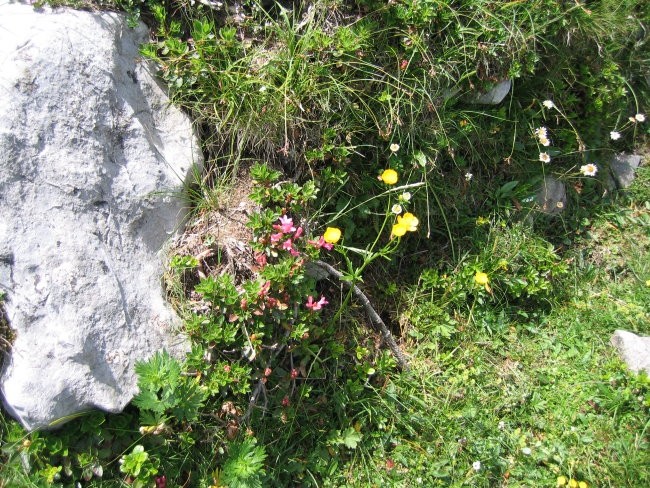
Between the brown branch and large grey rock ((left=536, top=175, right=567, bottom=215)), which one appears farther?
large grey rock ((left=536, top=175, right=567, bottom=215))

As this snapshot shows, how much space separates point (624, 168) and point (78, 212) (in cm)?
401

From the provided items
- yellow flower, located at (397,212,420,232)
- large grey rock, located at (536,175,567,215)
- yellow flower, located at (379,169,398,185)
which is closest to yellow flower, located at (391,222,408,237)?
yellow flower, located at (397,212,420,232)

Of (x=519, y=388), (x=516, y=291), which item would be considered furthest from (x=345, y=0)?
(x=519, y=388)

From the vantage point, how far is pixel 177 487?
9.09 feet

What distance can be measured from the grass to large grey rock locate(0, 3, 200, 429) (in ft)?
0.53

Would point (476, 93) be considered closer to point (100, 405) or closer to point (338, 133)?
point (338, 133)

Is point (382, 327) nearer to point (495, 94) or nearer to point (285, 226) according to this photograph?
point (285, 226)

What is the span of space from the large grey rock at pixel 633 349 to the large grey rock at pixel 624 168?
1.38m

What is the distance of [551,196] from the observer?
4129 millimetres

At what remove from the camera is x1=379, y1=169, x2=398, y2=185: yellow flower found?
10.8 ft

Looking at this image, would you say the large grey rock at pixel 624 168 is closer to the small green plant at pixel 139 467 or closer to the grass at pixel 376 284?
the grass at pixel 376 284

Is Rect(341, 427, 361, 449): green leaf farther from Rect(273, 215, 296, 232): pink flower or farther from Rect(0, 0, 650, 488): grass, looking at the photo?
Rect(273, 215, 296, 232): pink flower

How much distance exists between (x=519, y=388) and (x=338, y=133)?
1927 mm

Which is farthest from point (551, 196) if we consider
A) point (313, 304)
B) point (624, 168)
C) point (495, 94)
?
point (313, 304)
